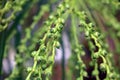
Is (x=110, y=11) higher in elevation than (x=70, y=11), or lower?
lower

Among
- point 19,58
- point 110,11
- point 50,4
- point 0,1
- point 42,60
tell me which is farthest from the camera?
point 110,11

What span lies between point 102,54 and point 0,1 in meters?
0.26

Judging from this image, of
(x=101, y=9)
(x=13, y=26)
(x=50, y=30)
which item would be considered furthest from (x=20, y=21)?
(x=50, y=30)

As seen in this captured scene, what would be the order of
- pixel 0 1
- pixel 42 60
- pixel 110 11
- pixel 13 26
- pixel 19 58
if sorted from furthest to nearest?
pixel 110 11 < pixel 13 26 < pixel 19 58 < pixel 0 1 < pixel 42 60

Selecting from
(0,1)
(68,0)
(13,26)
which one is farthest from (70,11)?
(13,26)

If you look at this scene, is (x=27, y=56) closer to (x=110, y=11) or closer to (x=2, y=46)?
(x=2, y=46)

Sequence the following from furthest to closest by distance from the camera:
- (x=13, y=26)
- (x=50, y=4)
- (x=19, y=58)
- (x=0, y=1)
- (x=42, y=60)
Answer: (x=50, y=4) < (x=13, y=26) < (x=19, y=58) < (x=0, y=1) < (x=42, y=60)

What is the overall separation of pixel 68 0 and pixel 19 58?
0.70 ft

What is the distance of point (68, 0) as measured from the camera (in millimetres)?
840

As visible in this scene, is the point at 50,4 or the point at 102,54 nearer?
the point at 102,54

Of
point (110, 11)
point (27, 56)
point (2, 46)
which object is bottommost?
point (110, 11)

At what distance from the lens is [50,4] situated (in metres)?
1.18

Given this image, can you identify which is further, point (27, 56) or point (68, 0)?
point (27, 56)

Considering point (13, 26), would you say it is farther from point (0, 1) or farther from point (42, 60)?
point (42, 60)
